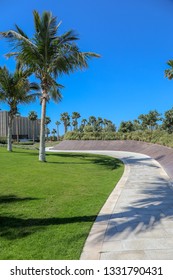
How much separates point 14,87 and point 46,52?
7564 millimetres

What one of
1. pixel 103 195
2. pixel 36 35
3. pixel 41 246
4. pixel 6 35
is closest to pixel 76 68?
pixel 36 35

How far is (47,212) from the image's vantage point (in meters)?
6.39

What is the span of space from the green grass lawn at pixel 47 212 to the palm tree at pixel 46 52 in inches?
239

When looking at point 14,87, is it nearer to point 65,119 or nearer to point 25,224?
point 25,224

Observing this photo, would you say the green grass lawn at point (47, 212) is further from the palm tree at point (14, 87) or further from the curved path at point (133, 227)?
the palm tree at point (14, 87)

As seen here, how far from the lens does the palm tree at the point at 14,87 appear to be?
71.2ft

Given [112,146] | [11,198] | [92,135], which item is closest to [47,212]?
[11,198]

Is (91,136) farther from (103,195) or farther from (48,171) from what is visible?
(103,195)

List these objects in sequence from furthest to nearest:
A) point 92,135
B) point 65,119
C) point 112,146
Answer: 1. point 65,119
2. point 92,135
3. point 112,146

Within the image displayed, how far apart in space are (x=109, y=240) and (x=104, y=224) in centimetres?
86
